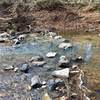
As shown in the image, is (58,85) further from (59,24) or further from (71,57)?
(59,24)

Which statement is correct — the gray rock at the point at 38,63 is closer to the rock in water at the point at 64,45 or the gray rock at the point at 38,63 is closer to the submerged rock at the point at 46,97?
the rock in water at the point at 64,45

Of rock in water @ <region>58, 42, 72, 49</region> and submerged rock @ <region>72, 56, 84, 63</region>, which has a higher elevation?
submerged rock @ <region>72, 56, 84, 63</region>

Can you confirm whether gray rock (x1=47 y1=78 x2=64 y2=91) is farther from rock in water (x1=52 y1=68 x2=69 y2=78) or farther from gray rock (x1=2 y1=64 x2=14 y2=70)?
gray rock (x1=2 y1=64 x2=14 y2=70)

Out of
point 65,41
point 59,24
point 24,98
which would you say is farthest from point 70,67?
point 59,24

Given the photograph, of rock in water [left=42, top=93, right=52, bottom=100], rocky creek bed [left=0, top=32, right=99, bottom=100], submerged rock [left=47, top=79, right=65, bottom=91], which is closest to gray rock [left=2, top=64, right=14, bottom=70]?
rocky creek bed [left=0, top=32, right=99, bottom=100]

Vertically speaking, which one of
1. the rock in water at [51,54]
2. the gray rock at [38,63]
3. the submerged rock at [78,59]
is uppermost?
the gray rock at [38,63]

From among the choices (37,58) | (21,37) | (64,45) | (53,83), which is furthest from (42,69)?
(21,37)

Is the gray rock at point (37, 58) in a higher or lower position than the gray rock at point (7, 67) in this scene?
lower

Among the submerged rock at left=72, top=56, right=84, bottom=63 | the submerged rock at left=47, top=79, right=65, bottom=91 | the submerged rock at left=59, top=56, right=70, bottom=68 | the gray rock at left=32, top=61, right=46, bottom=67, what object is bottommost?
the submerged rock at left=72, top=56, right=84, bottom=63

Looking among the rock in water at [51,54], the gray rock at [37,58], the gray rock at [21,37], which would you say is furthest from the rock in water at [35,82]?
the gray rock at [21,37]

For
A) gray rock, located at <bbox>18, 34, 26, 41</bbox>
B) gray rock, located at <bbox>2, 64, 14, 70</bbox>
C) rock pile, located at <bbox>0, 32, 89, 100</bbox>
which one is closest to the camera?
rock pile, located at <bbox>0, 32, 89, 100</bbox>

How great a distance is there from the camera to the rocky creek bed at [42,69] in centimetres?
642

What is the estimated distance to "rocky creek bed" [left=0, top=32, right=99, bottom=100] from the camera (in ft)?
21.1

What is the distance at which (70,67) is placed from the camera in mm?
8242
